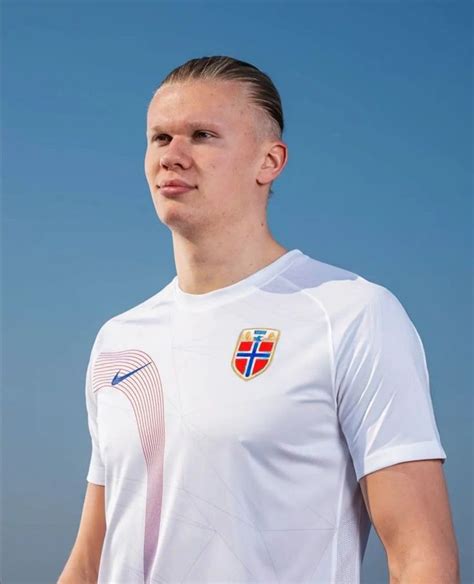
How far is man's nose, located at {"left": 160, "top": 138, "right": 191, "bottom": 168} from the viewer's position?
3625 mm

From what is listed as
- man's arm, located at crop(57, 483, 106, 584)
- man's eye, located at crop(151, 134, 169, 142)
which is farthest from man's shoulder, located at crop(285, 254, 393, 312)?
man's arm, located at crop(57, 483, 106, 584)

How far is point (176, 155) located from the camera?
363 centimetres

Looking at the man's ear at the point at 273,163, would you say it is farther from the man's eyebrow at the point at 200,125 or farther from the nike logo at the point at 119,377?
the nike logo at the point at 119,377

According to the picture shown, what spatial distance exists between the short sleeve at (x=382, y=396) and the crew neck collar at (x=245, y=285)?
0.49 meters

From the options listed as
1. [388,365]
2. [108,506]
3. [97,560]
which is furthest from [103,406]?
[388,365]

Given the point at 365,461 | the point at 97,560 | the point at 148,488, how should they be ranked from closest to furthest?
the point at 365,461
the point at 148,488
the point at 97,560

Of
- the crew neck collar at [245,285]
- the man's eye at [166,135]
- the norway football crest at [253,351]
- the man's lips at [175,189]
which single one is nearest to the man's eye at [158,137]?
the man's eye at [166,135]

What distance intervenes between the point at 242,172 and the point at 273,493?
126cm

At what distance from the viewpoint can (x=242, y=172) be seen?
3.70 metres

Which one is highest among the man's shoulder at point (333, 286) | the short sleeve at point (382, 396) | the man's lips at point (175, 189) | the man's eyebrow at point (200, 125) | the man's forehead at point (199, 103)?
the man's forehead at point (199, 103)

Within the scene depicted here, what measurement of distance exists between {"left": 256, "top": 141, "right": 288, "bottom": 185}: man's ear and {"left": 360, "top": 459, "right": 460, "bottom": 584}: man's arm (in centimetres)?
129

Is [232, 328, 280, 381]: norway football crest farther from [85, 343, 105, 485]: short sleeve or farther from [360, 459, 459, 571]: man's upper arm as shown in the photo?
[85, 343, 105, 485]: short sleeve

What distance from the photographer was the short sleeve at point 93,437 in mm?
4133

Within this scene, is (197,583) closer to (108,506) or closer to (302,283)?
(108,506)
